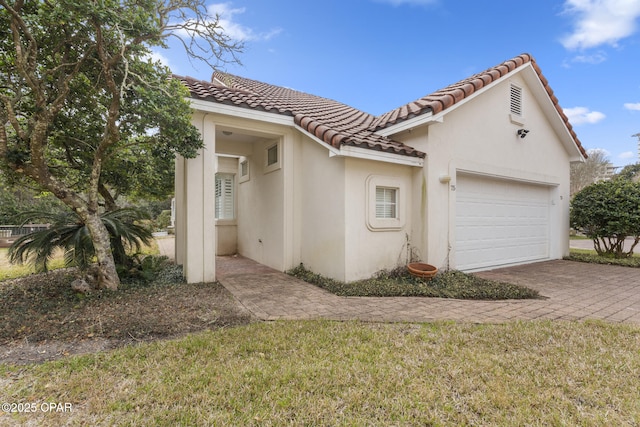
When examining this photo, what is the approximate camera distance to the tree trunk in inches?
227

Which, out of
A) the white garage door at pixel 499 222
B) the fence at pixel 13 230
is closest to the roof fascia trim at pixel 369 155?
the white garage door at pixel 499 222

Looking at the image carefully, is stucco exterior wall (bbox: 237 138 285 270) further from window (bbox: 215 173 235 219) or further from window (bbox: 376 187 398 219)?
window (bbox: 376 187 398 219)

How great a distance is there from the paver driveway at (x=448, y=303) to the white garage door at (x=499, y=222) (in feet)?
3.66

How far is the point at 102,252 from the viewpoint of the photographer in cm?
585

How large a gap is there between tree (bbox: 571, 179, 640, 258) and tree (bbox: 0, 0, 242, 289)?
13.9 m

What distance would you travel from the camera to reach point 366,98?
63.6 ft

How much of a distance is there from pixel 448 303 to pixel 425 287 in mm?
887

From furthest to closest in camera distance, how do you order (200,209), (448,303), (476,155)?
(476,155) → (200,209) → (448,303)

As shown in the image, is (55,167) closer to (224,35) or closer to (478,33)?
(224,35)

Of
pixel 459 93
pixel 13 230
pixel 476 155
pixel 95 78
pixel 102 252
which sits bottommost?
pixel 13 230

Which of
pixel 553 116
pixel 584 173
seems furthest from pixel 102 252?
pixel 584 173

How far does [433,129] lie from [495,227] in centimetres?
426

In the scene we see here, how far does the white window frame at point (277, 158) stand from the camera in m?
8.71

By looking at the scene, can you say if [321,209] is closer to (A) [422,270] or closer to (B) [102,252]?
(A) [422,270]
